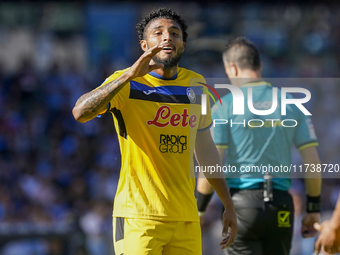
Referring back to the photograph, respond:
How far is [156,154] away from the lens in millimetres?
3568

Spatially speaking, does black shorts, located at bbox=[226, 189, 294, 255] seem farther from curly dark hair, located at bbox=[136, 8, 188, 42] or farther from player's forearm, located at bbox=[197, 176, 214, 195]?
curly dark hair, located at bbox=[136, 8, 188, 42]

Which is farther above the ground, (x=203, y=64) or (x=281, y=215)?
(x=203, y=64)

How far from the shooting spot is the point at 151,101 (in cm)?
363

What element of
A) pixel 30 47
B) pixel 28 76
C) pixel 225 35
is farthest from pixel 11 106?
pixel 225 35

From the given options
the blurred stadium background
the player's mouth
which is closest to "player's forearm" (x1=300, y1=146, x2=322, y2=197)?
the player's mouth

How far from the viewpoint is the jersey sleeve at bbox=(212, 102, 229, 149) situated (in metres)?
4.78

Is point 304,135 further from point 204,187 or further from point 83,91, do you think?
point 83,91

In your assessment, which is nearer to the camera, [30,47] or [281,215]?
[281,215]

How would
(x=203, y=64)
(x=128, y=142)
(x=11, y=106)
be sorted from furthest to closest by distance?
(x=203, y=64) → (x=11, y=106) → (x=128, y=142)

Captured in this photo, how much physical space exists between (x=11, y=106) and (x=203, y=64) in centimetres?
541

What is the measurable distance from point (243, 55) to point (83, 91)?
8.65 metres

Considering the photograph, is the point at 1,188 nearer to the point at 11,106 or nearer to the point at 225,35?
the point at 11,106

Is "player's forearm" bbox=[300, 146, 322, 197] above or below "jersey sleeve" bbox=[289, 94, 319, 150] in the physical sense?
below

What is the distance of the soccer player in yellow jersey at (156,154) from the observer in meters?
3.46
